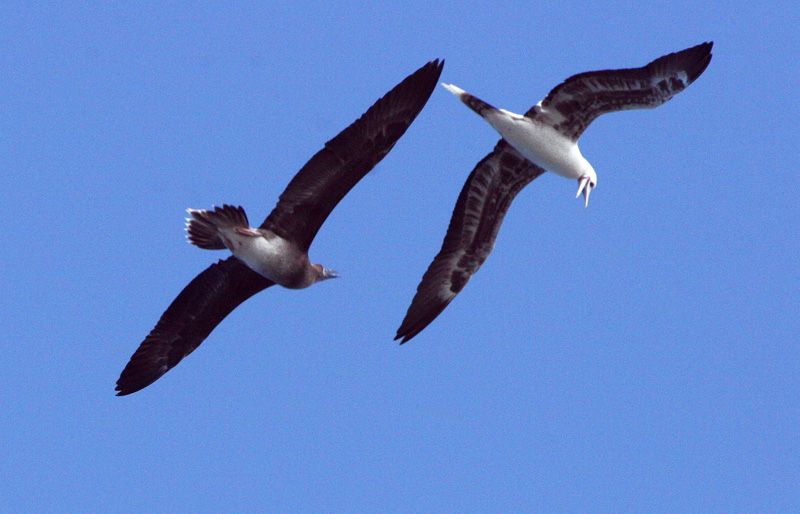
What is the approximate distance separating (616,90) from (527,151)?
1.32 metres

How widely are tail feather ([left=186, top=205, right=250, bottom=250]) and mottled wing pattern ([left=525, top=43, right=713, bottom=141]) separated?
377 centimetres

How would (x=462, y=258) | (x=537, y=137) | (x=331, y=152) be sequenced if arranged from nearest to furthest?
(x=331, y=152) < (x=537, y=137) < (x=462, y=258)

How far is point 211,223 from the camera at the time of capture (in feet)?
49.6

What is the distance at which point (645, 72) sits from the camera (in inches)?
605

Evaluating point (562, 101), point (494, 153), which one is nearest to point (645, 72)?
point (562, 101)

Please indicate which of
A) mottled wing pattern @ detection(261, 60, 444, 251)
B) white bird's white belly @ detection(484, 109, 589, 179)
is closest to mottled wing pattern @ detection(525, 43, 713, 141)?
white bird's white belly @ detection(484, 109, 589, 179)

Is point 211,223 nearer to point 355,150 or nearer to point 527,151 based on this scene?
point 355,150

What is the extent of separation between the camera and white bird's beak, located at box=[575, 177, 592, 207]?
16.4m

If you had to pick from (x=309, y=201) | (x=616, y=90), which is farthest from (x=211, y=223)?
(x=616, y=90)

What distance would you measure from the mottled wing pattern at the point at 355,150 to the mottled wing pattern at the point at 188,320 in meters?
1.43

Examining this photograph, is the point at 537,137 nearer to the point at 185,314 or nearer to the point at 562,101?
Result: the point at 562,101

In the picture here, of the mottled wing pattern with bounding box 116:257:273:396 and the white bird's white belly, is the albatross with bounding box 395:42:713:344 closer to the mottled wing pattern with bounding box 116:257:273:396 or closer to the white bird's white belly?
the white bird's white belly

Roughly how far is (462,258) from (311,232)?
2602mm

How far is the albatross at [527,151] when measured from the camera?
15406 millimetres
